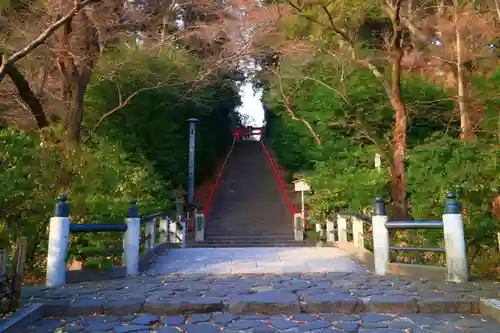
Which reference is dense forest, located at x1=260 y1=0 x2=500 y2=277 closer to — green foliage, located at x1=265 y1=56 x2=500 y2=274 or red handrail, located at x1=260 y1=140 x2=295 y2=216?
green foliage, located at x1=265 y1=56 x2=500 y2=274

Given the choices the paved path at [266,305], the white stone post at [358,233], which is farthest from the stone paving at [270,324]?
the white stone post at [358,233]

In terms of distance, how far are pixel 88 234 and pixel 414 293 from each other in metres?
5.29

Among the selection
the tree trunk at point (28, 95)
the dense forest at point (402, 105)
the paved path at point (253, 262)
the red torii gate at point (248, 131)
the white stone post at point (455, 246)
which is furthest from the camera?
the red torii gate at point (248, 131)

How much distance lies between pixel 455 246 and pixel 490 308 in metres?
1.43

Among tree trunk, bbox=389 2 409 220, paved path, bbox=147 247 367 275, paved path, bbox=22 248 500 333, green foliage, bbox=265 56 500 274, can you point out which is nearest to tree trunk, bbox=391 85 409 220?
tree trunk, bbox=389 2 409 220

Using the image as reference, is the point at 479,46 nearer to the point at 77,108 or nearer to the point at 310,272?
the point at 310,272

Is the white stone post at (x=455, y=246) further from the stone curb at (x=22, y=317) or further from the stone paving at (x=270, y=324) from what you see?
the stone curb at (x=22, y=317)

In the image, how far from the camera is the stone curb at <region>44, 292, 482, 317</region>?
189 inches

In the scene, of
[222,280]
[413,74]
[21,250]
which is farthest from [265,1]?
[21,250]

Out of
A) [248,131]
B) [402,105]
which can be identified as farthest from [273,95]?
[248,131]

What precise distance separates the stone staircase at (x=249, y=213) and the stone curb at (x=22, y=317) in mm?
10247

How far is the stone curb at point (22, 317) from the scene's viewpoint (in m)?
4.09

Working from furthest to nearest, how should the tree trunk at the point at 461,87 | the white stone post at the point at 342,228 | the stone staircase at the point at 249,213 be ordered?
1. the stone staircase at the point at 249,213
2. the tree trunk at the point at 461,87
3. the white stone post at the point at 342,228

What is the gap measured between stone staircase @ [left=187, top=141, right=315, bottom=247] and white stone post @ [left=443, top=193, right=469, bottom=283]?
8.81 m
